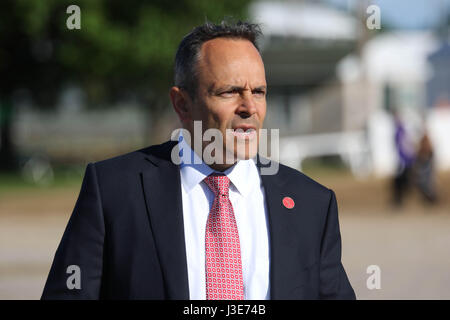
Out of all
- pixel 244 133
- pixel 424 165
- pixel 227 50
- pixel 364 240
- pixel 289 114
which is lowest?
pixel 244 133

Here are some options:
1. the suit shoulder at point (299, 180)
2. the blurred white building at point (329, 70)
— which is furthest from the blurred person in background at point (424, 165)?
the blurred white building at point (329, 70)

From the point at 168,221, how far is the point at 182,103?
38 cm

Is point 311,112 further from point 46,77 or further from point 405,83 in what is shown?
point 46,77

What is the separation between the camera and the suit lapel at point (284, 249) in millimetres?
2316

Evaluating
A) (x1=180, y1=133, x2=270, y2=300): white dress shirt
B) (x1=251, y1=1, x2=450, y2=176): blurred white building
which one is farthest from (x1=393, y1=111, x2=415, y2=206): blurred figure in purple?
(x1=251, y1=1, x2=450, y2=176): blurred white building

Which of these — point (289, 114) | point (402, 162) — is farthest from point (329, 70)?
point (402, 162)

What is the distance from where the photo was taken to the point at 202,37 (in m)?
2.41

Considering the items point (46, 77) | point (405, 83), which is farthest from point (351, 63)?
point (46, 77)

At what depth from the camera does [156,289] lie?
228 centimetres

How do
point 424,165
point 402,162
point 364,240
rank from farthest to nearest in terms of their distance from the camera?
point 424,165, point 402,162, point 364,240

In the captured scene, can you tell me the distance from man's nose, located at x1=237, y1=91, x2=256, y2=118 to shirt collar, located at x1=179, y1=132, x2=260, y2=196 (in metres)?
0.19

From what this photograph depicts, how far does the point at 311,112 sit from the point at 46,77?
1821 centimetres

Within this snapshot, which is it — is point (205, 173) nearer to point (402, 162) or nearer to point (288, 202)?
point (288, 202)

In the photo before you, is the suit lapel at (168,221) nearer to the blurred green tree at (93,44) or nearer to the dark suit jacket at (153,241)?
the dark suit jacket at (153,241)
